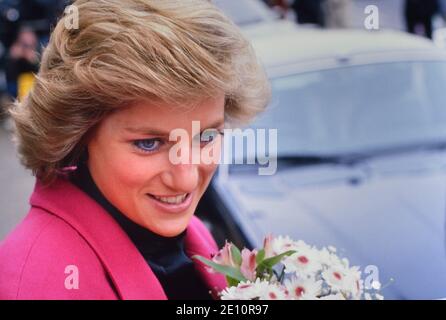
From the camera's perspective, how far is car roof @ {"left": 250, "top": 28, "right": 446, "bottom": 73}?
2037mm

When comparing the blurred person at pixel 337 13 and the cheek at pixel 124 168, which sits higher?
the blurred person at pixel 337 13

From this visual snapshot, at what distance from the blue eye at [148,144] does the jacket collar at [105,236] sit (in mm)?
109

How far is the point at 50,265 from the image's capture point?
37.7 inches

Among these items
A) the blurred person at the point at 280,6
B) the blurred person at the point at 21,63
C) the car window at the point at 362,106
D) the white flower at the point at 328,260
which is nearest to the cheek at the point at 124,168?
the white flower at the point at 328,260

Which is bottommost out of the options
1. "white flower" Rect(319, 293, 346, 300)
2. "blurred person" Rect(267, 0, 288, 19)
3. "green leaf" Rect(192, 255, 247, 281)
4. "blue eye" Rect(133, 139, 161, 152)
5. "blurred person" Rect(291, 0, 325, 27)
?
"white flower" Rect(319, 293, 346, 300)

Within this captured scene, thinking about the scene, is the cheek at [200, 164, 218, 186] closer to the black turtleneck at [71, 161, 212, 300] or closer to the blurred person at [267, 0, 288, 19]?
the black turtleneck at [71, 161, 212, 300]

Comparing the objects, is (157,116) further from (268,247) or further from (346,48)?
(346,48)

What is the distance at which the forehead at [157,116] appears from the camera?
972mm

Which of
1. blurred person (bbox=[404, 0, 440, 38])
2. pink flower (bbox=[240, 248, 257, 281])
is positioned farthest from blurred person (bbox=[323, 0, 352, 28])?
pink flower (bbox=[240, 248, 257, 281])

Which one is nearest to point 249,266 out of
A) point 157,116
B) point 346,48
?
point 157,116

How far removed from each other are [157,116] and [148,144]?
4 centimetres

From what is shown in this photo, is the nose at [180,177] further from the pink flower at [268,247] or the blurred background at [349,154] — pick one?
the blurred background at [349,154]

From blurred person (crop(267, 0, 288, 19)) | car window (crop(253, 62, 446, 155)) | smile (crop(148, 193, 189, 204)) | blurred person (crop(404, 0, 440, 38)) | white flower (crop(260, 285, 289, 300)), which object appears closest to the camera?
white flower (crop(260, 285, 289, 300))
